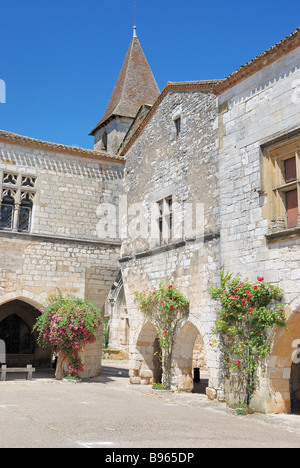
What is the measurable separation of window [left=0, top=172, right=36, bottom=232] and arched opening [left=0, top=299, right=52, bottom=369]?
366cm

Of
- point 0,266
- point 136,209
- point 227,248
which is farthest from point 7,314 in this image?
point 227,248

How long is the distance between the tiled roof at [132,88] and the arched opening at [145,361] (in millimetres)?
12886

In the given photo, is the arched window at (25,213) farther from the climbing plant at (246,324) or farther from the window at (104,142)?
the window at (104,142)

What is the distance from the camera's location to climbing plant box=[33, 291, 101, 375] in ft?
36.5

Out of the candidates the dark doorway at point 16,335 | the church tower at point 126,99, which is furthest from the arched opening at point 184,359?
the church tower at point 126,99

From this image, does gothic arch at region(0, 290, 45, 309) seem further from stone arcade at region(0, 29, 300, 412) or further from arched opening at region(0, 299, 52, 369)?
arched opening at region(0, 299, 52, 369)

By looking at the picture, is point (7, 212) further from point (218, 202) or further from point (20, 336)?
point (218, 202)

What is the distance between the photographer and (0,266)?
38.6 feet

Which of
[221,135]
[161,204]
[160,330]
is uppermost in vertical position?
[221,135]

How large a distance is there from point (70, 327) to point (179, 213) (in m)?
3.81

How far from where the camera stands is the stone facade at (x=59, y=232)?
39.5 feet

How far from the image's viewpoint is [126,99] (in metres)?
22.3
